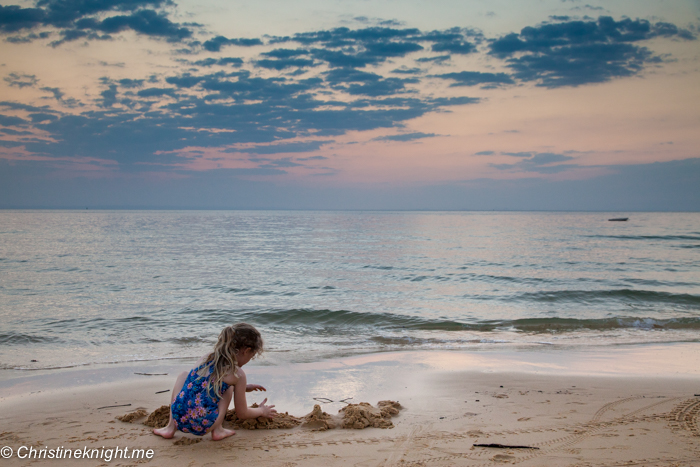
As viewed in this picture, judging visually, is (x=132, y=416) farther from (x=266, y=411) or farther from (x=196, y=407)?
(x=266, y=411)

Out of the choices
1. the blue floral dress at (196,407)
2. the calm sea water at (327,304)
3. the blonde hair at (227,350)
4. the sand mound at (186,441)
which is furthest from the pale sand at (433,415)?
the calm sea water at (327,304)

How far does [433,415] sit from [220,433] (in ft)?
7.92

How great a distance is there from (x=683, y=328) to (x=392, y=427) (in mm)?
10715

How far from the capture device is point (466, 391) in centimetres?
573

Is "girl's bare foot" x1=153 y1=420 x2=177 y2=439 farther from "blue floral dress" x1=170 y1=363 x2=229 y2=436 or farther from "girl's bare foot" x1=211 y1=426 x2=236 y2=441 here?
"girl's bare foot" x1=211 y1=426 x2=236 y2=441

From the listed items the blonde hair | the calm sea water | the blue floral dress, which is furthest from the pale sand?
the calm sea water

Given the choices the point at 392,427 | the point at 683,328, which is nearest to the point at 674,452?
the point at 392,427

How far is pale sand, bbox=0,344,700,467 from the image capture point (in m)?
3.82

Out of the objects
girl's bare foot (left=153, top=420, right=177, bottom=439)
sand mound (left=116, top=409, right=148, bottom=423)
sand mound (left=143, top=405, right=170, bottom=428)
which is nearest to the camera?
girl's bare foot (left=153, top=420, right=177, bottom=439)

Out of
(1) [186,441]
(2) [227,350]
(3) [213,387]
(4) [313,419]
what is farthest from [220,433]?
(4) [313,419]

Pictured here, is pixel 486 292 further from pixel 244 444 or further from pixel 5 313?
pixel 5 313

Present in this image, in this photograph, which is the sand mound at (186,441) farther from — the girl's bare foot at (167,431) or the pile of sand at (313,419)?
the pile of sand at (313,419)

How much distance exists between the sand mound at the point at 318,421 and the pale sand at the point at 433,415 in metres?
0.07

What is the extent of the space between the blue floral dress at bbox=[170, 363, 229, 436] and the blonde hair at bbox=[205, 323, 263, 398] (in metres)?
0.06
